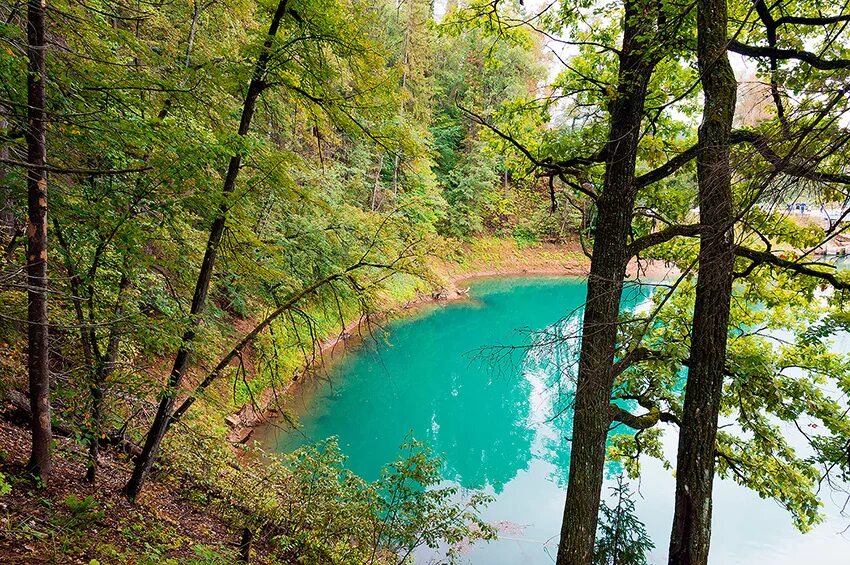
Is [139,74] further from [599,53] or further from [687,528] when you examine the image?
[687,528]

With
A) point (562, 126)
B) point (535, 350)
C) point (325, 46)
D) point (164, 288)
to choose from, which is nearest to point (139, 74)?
point (325, 46)

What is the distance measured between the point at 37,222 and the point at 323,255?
217cm

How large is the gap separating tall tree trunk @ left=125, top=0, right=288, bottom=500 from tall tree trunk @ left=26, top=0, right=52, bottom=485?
0.78 meters

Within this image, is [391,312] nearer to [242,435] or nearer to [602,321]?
[602,321]

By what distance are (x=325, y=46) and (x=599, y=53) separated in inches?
102

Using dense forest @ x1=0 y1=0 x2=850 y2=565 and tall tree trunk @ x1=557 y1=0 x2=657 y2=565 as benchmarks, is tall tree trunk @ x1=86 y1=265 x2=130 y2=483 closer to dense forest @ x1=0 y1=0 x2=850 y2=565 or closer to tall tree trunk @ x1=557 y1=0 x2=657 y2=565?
dense forest @ x1=0 y1=0 x2=850 y2=565

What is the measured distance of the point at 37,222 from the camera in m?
2.86

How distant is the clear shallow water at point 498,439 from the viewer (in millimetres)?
7047

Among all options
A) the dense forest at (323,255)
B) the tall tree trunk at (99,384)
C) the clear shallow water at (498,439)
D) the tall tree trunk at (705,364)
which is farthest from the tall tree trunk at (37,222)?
the tall tree trunk at (705,364)

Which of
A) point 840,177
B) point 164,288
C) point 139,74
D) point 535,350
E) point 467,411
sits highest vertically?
point 467,411

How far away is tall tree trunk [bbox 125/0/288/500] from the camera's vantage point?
12.3ft

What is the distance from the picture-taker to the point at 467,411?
11.8m

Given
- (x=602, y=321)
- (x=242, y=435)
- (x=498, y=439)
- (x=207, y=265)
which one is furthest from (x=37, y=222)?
(x=498, y=439)

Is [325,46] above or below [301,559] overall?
above
